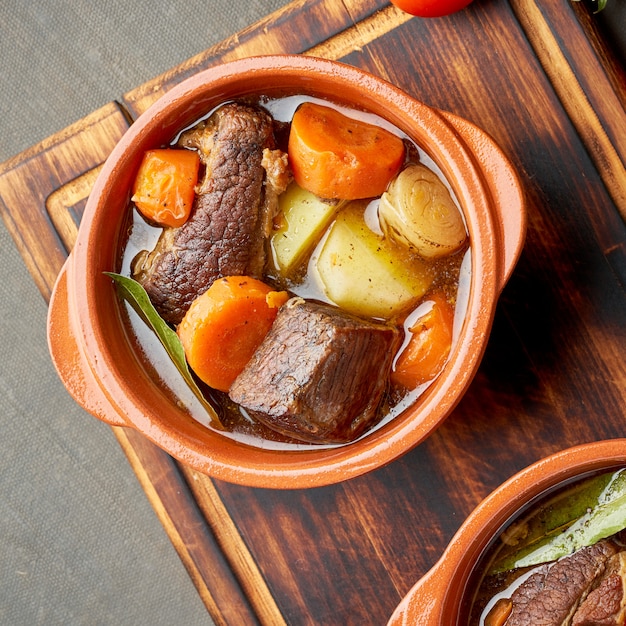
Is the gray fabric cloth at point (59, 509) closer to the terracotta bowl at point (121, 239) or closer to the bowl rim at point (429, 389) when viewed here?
the terracotta bowl at point (121, 239)

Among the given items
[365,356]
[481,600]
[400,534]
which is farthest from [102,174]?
[481,600]

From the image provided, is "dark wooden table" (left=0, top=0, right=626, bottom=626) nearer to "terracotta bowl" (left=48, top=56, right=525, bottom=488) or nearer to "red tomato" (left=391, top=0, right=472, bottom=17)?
"red tomato" (left=391, top=0, right=472, bottom=17)

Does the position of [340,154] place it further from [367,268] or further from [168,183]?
[168,183]

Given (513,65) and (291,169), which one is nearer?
(291,169)

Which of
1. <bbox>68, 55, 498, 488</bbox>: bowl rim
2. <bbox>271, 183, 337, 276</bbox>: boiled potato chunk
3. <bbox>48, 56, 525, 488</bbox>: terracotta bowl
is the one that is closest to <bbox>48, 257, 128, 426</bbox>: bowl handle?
<bbox>48, 56, 525, 488</bbox>: terracotta bowl

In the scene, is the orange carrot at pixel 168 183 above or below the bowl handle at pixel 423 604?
above

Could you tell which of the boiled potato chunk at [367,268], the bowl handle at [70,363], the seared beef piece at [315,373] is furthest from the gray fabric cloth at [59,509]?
the boiled potato chunk at [367,268]

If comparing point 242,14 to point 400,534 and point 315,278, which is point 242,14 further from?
point 400,534
